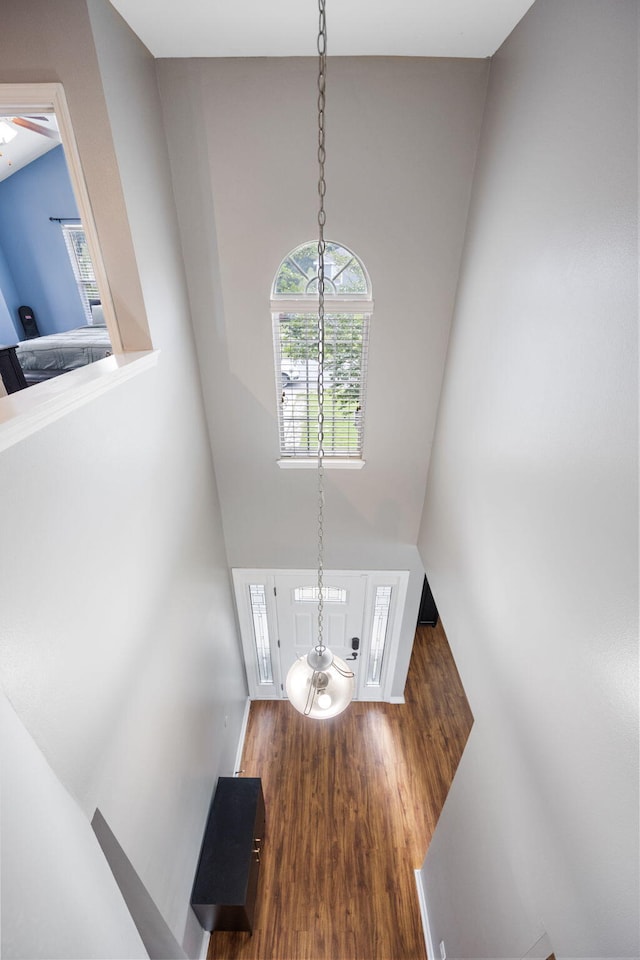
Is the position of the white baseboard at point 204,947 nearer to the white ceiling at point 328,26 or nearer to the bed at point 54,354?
the bed at point 54,354

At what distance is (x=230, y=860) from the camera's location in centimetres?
292

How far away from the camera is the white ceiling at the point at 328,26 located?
6.31 feet

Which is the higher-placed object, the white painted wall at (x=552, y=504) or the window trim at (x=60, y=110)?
the window trim at (x=60, y=110)

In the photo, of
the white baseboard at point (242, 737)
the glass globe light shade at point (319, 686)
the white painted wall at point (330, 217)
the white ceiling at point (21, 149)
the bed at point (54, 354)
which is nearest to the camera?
the glass globe light shade at point (319, 686)

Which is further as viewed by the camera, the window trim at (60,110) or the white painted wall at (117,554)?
the window trim at (60,110)

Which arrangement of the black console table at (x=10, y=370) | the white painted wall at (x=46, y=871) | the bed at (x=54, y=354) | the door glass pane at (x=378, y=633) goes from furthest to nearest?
1. the door glass pane at (x=378, y=633)
2. the bed at (x=54, y=354)
3. the black console table at (x=10, y=370)
4. the white painted wall at (x=46, y=871)

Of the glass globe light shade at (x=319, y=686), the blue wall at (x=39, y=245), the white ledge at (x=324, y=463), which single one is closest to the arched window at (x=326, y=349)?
the white ledge at (x=324, y=463)

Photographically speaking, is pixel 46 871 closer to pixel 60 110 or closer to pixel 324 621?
pixel 60 110

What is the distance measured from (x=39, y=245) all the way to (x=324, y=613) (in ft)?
18.2

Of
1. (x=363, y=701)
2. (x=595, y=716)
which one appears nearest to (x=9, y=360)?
(x=595, y=716)

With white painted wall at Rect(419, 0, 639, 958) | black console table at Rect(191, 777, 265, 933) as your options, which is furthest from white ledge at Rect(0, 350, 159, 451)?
black console table at Rect(191, 777, 265, 933)

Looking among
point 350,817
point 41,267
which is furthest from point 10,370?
point 350,817

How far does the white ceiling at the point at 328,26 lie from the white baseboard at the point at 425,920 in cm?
575

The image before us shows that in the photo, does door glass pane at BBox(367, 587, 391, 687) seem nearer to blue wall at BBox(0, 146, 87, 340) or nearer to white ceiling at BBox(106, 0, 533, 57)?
white ceiling at BBox(106, 0, 533, 57)
